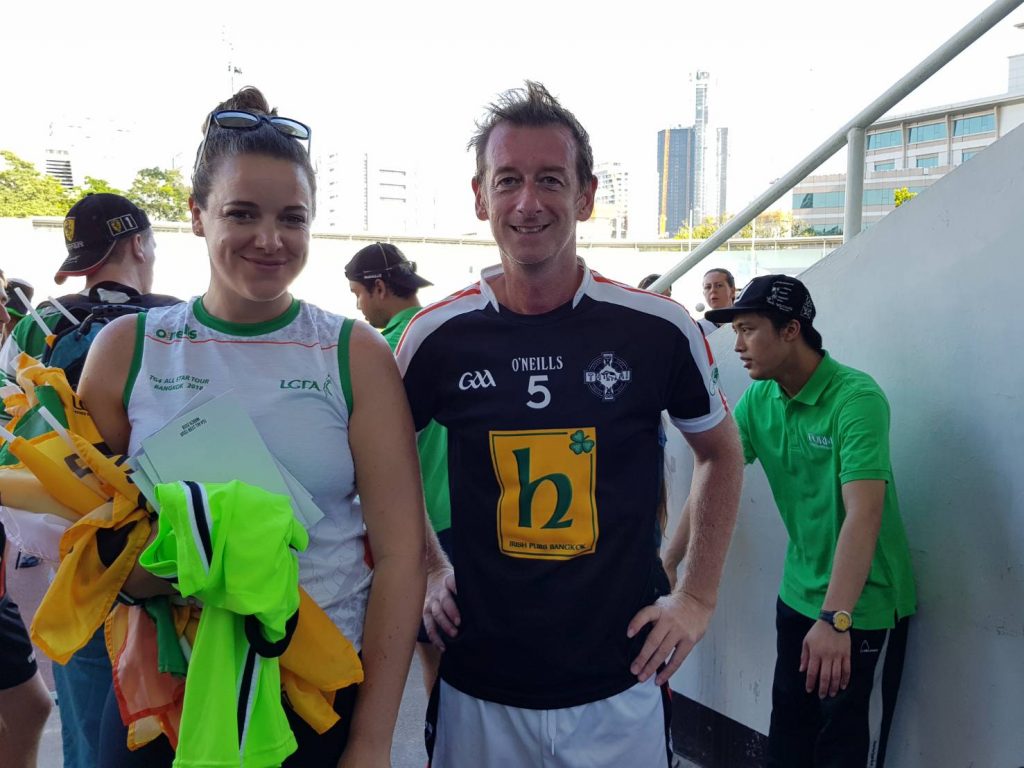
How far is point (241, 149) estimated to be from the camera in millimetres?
1589

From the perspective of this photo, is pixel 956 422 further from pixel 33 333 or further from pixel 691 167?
pixel 691 167

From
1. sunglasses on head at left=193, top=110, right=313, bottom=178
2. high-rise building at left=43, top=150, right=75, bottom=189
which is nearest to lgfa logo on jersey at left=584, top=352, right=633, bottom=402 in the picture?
sunglasses on head at left=193, top=110, right=313, bottom=178

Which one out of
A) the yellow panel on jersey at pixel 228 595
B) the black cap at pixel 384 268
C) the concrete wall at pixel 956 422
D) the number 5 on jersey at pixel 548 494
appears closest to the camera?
the yellow panel on jersey at pixel 228 595

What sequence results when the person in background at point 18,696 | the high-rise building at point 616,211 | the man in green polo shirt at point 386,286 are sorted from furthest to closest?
1. the high-rise building at point 616,211
2. the man in green polo shirt at point 386,286
3. the person in background at point 18,696

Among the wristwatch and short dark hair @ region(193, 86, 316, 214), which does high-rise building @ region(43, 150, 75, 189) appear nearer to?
short dark hair @ region(193, 86, 316, 214)

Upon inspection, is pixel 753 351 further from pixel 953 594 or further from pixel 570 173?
pixel 570 173

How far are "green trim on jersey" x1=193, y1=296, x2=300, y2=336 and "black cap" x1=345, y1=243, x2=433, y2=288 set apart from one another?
3137 millimetres

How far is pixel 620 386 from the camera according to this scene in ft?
6.39

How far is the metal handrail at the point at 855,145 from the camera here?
116 inches

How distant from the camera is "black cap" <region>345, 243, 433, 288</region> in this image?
15.6 ft

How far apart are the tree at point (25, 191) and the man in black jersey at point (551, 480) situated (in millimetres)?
47447

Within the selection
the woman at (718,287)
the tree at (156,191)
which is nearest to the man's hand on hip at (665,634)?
the woman at (718,287)

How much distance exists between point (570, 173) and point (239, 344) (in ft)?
3.01

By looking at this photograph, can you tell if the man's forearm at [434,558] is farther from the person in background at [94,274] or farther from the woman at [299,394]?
the person in background at [94,274]
